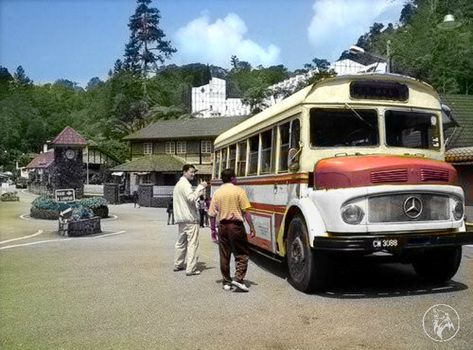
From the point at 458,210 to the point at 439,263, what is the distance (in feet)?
3.43

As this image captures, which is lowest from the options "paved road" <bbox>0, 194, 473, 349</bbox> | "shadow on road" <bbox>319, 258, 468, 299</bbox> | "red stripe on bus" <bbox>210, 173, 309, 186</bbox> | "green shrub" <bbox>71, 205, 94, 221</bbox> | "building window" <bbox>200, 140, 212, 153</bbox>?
"paved road" <bbox>0, 194, 473, 349</bbox>

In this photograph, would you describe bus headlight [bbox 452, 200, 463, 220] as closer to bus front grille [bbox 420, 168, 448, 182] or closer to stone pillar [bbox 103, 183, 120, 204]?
bus front grille [bbox 420, 168, 448, 182]

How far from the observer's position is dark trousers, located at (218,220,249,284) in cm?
734

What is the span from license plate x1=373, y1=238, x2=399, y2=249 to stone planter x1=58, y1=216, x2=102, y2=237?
11.7 m

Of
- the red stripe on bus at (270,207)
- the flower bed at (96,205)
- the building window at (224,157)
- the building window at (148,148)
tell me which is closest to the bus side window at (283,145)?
the red stripe on bus at (270,207)

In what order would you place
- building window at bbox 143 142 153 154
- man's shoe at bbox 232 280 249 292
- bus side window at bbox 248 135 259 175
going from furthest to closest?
1. building window at bbox 143 142 153 154
2. bus side window at bbox 248 135 259 175
3. man's shoe at bbox 232 280 249 292

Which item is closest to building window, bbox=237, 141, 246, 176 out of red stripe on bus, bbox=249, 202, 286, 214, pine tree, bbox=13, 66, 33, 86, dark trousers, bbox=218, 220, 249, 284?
red stripe on bus, bbox=249, 202, 286, 214

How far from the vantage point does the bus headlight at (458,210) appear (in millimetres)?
6801

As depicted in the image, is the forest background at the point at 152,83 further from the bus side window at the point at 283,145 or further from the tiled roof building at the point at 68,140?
the bus side window at the point at 283,145

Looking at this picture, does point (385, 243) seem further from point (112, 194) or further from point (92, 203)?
point (112, 194)

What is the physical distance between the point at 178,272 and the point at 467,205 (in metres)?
12.8

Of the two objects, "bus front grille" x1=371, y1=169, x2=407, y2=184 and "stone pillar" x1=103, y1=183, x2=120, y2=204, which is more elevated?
"bus front grille" x1=371, y1=169, x2=407, y2=184

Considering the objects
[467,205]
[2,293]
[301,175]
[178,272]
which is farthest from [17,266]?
[467,205]

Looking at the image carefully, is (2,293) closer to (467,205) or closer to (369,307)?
(369,307)
